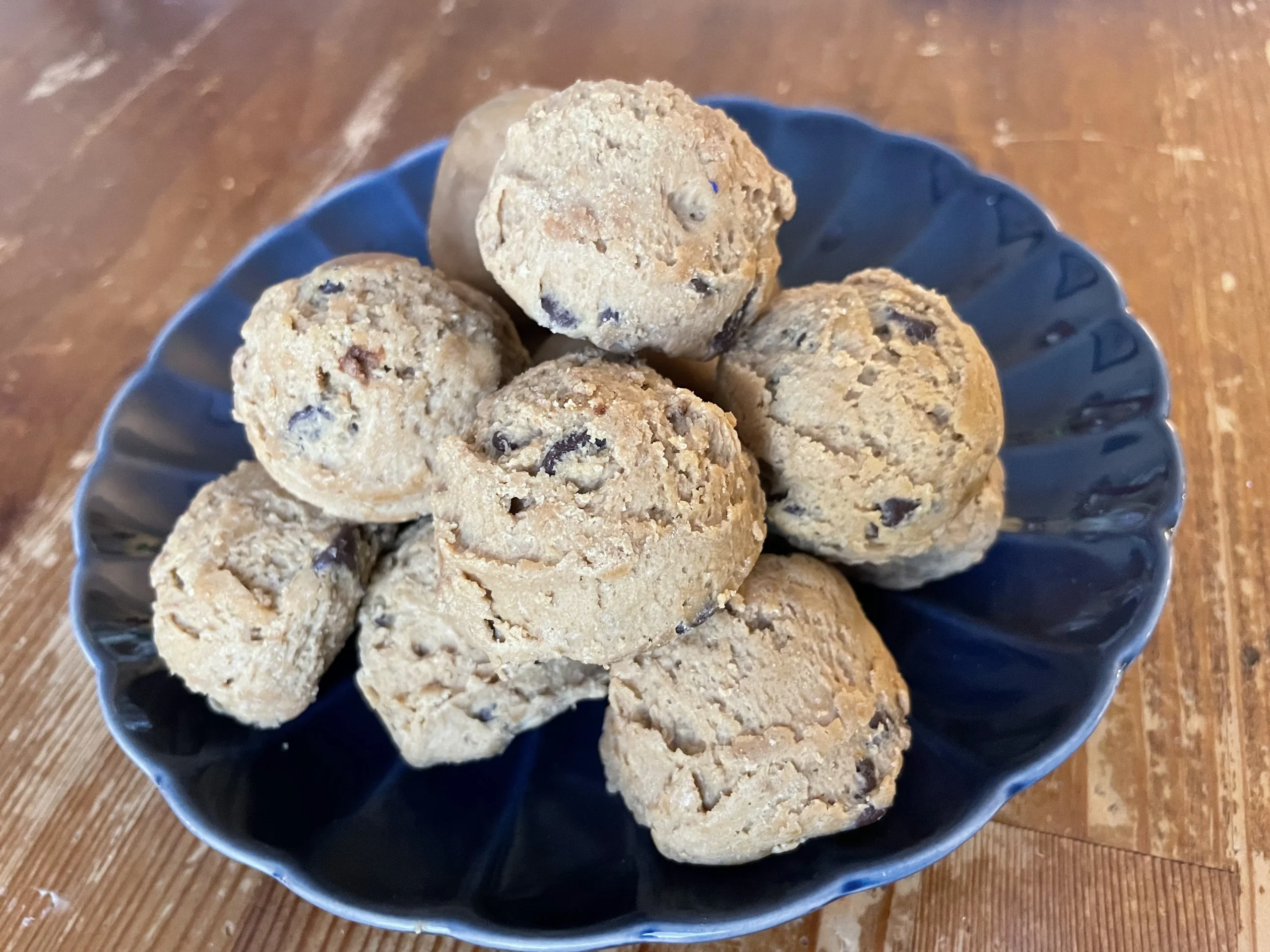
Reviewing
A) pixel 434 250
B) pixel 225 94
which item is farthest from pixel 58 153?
pixel 434 250

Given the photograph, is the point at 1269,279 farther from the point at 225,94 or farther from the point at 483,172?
the point at 225,94

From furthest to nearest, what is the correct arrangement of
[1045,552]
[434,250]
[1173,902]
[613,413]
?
[434,250] < [1045,552] < [1173,902] < [613,413]

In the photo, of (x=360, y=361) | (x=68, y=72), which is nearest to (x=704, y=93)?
→ (x=360, y=361)

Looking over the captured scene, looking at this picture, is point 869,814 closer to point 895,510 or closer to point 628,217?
point 895,510

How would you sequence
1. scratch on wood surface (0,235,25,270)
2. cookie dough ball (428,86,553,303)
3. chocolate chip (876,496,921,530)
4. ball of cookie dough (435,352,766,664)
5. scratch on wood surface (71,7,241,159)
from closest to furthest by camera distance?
ball of cookie dough (435,352,766,664), chocolate chip (876,496,921,530), cookie dough ball (428,86,553,303), scratch on wood surface (0,235,25,270), scratch on wood surface (71,7,241,159)

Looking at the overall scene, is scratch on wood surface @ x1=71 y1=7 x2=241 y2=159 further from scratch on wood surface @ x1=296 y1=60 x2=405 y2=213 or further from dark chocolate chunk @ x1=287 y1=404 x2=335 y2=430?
dark chocolate chunk @ x1=287 y1=404 x2=335 y2=430

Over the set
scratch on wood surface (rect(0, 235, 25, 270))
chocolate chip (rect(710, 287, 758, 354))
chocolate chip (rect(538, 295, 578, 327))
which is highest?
scratch on wood surface (rect(0, 235, 25, 270))

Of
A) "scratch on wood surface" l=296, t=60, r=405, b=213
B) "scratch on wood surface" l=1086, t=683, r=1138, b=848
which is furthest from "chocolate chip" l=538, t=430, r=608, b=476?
"scratch on wood surface" l=296, t=60, r=405, b=213
